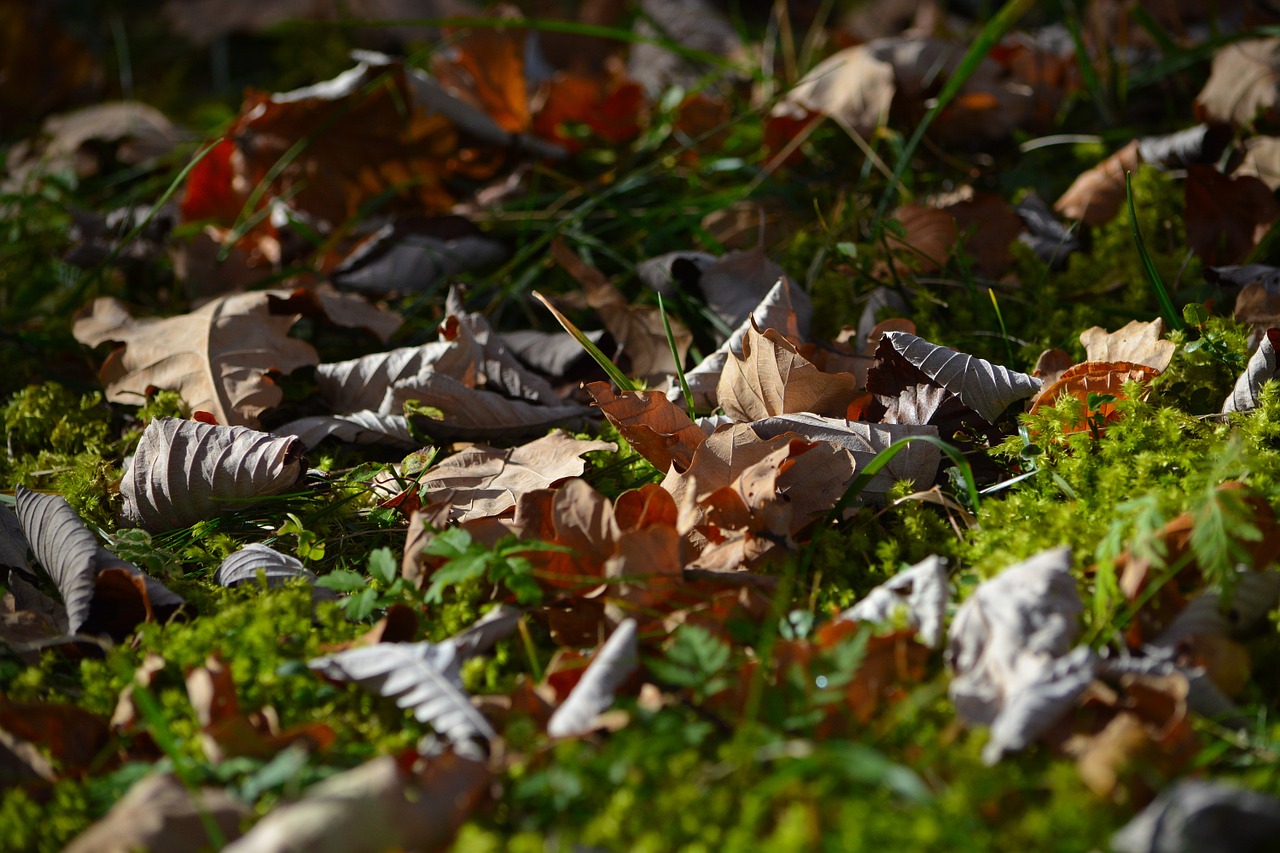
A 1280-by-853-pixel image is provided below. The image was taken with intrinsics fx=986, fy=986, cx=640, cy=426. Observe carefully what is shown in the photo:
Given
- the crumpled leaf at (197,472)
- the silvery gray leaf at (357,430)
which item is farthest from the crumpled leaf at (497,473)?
the crumpled leaf at (197,472)

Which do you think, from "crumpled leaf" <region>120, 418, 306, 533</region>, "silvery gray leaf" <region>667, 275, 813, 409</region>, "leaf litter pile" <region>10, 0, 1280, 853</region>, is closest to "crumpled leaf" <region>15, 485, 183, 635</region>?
"leaf litter pile" <region>10, 0, 1280, 853</region>

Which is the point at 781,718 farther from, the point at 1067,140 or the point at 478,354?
the point at 1067,140

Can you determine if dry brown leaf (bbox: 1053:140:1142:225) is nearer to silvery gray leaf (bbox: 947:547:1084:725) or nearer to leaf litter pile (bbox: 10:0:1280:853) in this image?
leaf litter pile (bbox: 10:0:1280:853)

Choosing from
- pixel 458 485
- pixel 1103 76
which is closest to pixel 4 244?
pixel 458 485

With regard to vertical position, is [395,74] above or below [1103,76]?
above

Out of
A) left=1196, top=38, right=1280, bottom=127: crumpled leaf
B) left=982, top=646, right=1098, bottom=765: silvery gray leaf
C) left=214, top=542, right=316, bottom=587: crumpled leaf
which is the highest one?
left=1196, top=38, right=1280, bottom=127: crumpled leaf

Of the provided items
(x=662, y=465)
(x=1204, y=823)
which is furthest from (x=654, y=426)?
(x=1204, y=823)
